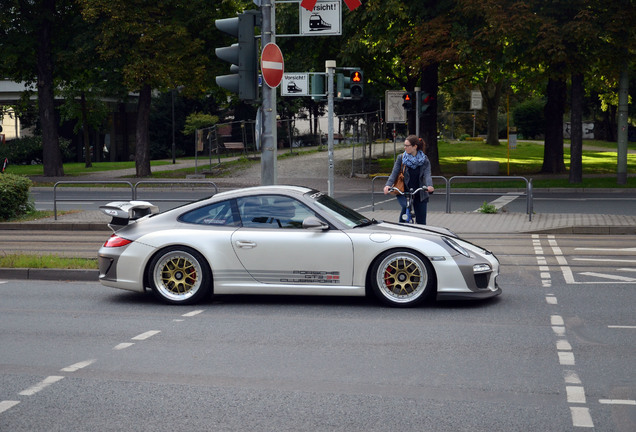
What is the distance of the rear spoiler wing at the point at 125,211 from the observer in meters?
10.3

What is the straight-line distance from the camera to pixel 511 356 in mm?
7043

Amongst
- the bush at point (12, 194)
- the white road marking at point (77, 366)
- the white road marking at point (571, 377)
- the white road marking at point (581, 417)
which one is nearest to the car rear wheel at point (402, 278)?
the white road marking at point (571, 377)

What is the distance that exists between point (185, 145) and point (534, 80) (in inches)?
1433

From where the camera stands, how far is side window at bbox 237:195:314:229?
31.2ft

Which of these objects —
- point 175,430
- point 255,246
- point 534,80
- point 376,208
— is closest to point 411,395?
point 175,430

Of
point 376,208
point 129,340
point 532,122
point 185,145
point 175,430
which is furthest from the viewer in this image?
point 532,122

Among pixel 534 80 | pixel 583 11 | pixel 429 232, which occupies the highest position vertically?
pixel 583 11

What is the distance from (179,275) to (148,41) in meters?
26.6

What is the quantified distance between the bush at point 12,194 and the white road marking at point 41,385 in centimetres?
1390

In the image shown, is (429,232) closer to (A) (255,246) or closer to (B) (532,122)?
(A) (255,246)

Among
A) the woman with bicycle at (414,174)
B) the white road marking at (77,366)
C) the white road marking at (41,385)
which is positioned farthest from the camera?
the woman with bicycle at (414,174)

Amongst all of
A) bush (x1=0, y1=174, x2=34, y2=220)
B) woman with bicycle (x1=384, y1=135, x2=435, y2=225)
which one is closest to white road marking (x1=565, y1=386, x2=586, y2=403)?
woman with bicycle (x1=384, y1=135, x2=435, y2=225)

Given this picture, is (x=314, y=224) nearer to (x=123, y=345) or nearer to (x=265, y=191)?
(x=265, y=191)

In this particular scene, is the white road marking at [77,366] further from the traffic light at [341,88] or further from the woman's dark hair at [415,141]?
the traffic light at [341,88]
